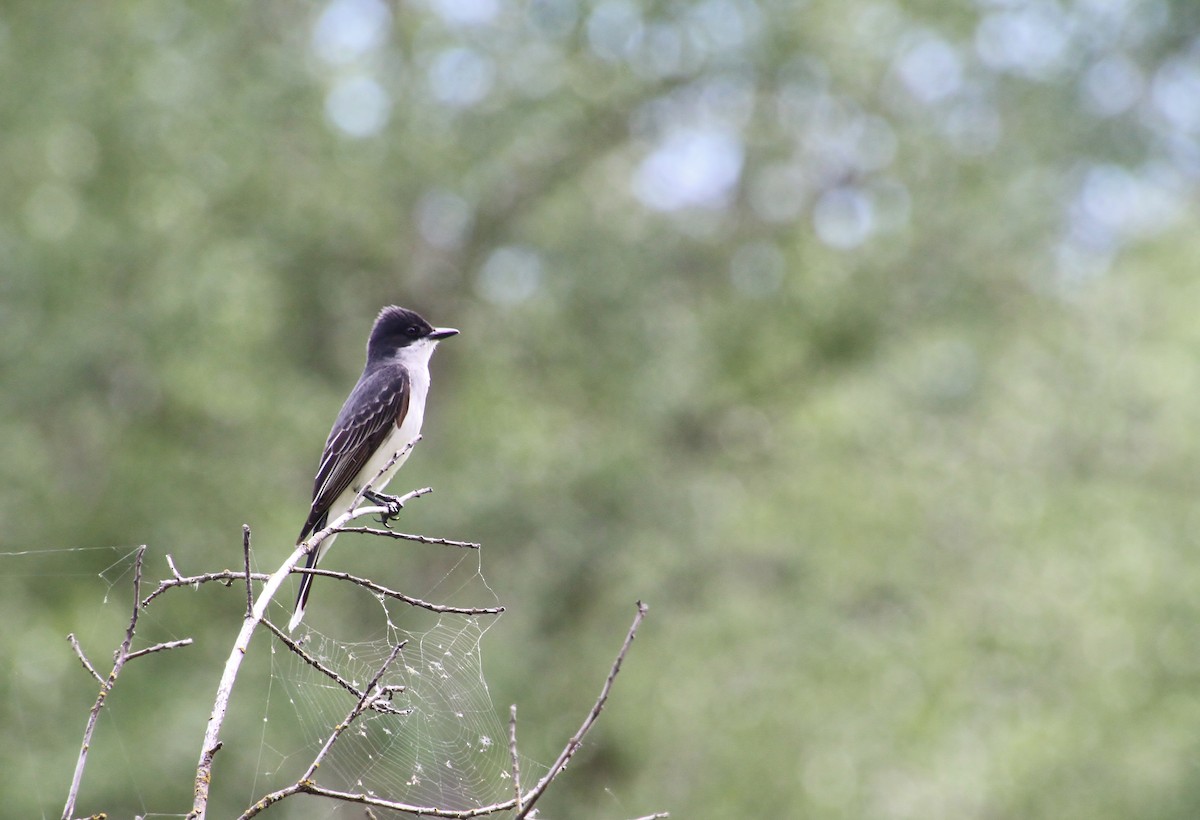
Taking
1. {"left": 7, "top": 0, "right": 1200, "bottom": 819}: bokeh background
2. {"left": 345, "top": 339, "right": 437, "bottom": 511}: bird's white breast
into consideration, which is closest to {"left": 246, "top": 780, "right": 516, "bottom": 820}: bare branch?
{"left": 345, "top": 339, "right": 437, "bottom": 511}: bird's white breast

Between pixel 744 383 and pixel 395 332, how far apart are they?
28.7 feet

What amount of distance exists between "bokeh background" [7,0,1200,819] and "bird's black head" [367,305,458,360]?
506 cm

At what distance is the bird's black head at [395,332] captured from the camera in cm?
611

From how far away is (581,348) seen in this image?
1334 cm

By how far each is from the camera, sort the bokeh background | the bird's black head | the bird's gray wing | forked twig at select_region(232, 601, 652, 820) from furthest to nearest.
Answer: the bokeh background < the bird's black head < the bird's gray wing < forked twig at select_region(232, 601, 652, 820)

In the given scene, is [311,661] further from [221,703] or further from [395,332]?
[395,332]

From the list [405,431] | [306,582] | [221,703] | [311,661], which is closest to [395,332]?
[405,431]

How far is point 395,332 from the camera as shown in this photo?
6164mm

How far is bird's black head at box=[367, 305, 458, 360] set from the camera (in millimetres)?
6111

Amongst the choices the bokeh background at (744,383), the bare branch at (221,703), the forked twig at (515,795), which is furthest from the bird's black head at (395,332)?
the bokeh background at (744,383)

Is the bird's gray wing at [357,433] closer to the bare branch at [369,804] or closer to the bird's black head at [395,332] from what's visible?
the bird's black head at [395,332]

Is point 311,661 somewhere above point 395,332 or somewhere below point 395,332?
below

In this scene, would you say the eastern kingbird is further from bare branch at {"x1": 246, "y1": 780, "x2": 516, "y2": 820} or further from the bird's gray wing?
bare branch at {"x1": 246, "y1": 780, "x2": 516, "y2": 820}

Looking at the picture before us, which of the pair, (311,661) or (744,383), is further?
(744,383)
